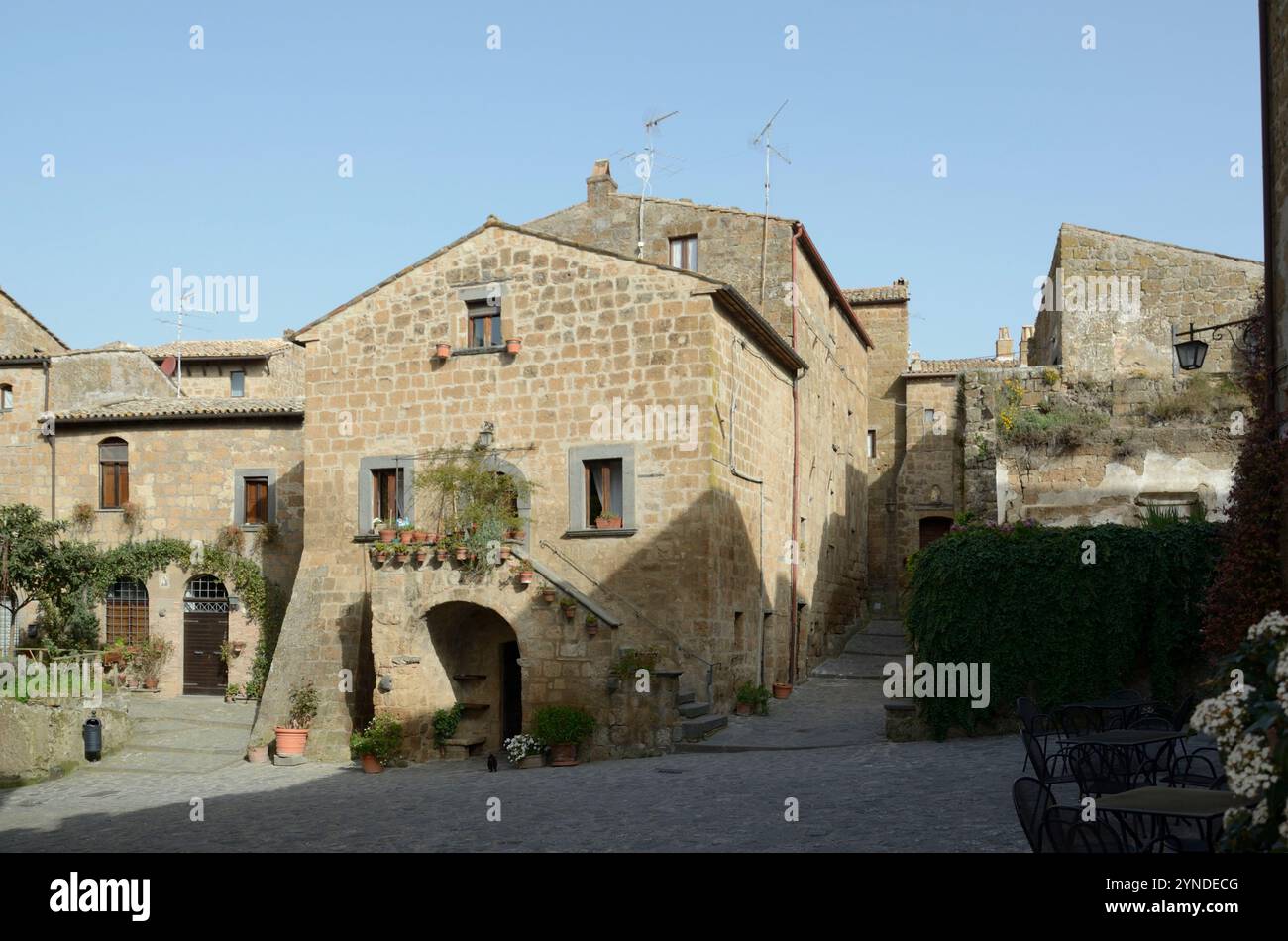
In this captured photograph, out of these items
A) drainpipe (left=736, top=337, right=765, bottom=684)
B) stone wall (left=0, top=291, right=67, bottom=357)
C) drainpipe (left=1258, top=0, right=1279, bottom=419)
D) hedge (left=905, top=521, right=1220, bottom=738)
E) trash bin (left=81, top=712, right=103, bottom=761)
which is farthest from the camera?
stone wall (left=0, top=291, right=67, bottom=357)

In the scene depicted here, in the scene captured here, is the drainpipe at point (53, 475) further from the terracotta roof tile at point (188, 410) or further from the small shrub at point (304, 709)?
the small shrub at point (304, 709)

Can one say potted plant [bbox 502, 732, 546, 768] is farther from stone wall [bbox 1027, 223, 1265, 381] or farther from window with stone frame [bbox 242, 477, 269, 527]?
window with stone frame [bbox 242, 477, 269, 527]

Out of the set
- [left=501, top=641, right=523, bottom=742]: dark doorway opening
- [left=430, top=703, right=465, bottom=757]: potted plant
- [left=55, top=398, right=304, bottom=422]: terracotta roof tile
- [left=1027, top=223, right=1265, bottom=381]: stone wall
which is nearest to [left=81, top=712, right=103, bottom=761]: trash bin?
[left=430, top=703, right=465, bottom=757]: potted plant

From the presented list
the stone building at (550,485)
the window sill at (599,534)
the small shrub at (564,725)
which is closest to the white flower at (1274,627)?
the stone building at (550,485)

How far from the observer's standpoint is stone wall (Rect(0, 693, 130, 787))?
55.8 ft

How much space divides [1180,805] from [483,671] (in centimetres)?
1395

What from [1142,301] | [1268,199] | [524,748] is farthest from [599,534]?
[1268,199]

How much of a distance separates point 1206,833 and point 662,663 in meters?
11.5

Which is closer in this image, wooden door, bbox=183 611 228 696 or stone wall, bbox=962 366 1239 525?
stone wall, bbox=962 366 1239 525

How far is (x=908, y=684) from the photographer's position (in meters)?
→ 15.0

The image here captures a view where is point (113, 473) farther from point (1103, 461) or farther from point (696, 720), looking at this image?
point (1103, 461)

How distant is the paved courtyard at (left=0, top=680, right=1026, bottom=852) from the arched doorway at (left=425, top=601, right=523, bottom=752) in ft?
4.60
